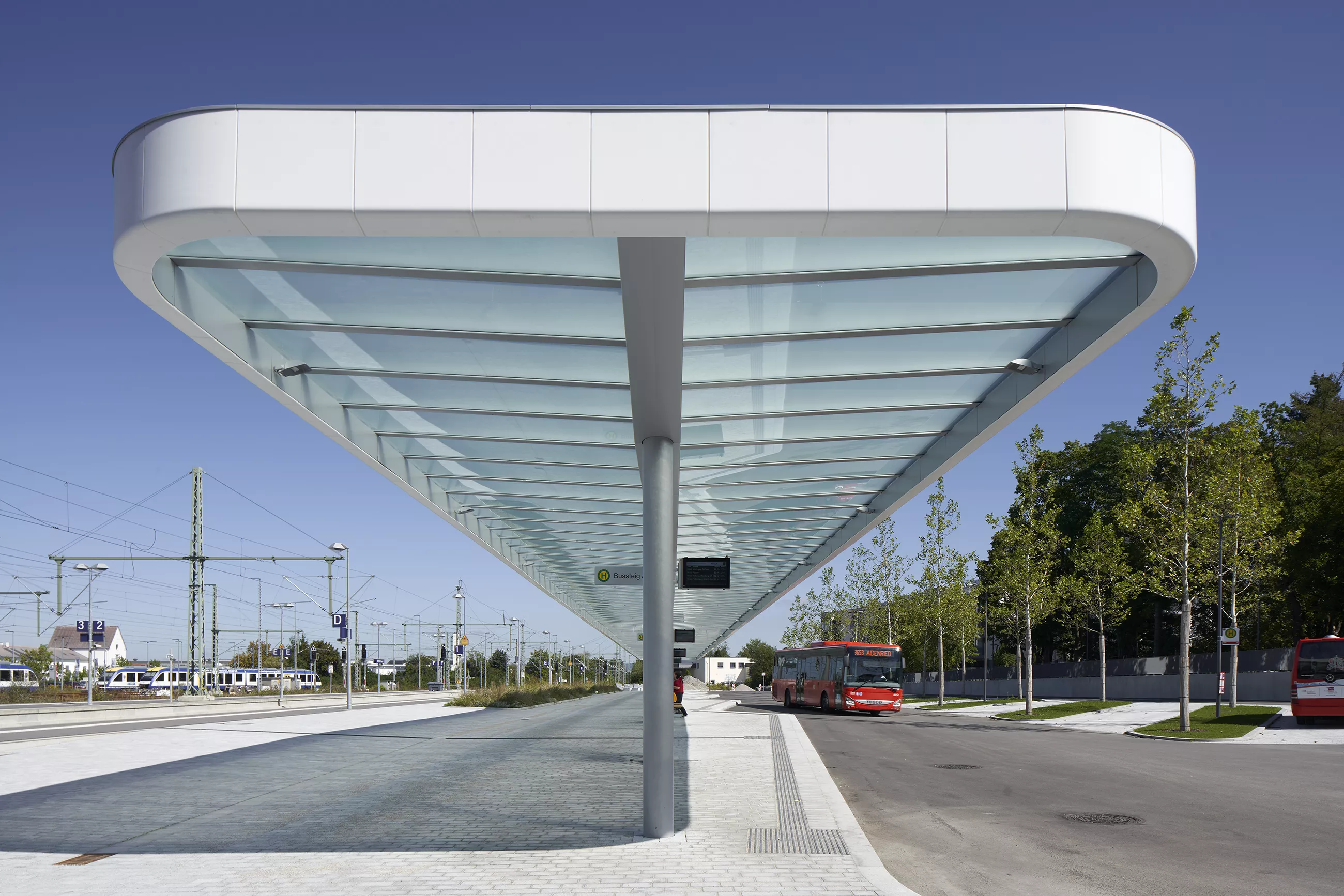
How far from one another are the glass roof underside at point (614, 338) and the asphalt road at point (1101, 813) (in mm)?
4512

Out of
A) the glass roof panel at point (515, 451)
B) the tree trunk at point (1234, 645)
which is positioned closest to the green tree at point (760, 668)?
the tree trunk at point (1234, 645)

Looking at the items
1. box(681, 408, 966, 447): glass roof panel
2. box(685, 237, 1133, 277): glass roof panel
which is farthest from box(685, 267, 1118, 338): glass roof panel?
box(681, 408, 966, 447): glass roof panel

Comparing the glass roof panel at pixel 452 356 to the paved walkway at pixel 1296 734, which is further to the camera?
the paved walkway at pixel 1296 734

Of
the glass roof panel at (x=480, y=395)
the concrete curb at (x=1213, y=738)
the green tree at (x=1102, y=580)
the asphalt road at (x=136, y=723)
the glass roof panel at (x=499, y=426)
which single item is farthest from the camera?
the green tree at (x=1102, y=580)

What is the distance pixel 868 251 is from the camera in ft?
23.4

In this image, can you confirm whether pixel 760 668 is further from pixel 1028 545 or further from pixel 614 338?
pixel 614 338

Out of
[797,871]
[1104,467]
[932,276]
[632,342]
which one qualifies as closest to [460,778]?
[797,871]

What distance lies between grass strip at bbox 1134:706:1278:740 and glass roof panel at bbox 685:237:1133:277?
72.5ft

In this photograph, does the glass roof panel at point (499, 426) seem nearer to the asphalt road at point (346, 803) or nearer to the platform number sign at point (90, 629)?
the asphalt road at point (346, 803)

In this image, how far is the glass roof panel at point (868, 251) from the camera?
6977 mm

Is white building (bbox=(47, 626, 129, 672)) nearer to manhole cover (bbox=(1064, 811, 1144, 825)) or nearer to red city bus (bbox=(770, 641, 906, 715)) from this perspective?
red city bus (bbox=(770, 641, 906, 715))

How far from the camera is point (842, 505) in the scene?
1783 cm

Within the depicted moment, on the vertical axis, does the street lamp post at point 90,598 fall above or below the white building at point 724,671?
above

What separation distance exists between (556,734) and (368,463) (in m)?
12.8
